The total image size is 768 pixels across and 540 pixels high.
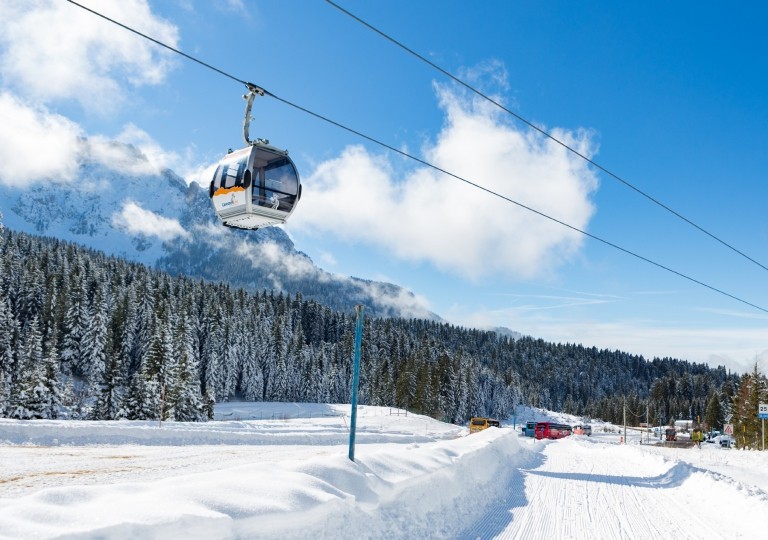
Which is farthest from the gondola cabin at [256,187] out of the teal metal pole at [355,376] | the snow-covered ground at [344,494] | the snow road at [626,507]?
the snow road at [626,507]

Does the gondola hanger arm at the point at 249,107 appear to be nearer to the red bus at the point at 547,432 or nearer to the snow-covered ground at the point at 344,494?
the snow-covered ground at the point at 344,494

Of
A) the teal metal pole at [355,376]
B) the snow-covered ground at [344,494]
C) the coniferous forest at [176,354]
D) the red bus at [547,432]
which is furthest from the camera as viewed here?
the red bus at [547,432]

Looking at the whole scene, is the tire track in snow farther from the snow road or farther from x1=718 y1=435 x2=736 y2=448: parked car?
x1=718 y1=435 x2=736 y2=448: parked car

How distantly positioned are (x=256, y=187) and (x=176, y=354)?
47.2 metres

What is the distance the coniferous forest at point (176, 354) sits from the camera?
4841cm

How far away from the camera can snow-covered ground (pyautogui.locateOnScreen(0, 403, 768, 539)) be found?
5340 mm

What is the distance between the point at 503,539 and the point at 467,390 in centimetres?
9136

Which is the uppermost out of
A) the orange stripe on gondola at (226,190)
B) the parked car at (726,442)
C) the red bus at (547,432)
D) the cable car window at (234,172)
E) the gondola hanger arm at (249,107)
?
the gondola hanger arm at (249,107)

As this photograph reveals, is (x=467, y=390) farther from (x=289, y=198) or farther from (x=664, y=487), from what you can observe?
(x=289, y=198)

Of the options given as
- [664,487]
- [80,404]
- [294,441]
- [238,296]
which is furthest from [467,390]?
[664,487]

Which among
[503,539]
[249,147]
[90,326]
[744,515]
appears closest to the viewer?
[503,539]

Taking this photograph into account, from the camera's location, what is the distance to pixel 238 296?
407 ft

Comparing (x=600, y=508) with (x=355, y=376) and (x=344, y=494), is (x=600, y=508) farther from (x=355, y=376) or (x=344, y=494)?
(x=344, y=494)

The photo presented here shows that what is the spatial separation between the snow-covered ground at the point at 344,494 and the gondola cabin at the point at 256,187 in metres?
5.44
